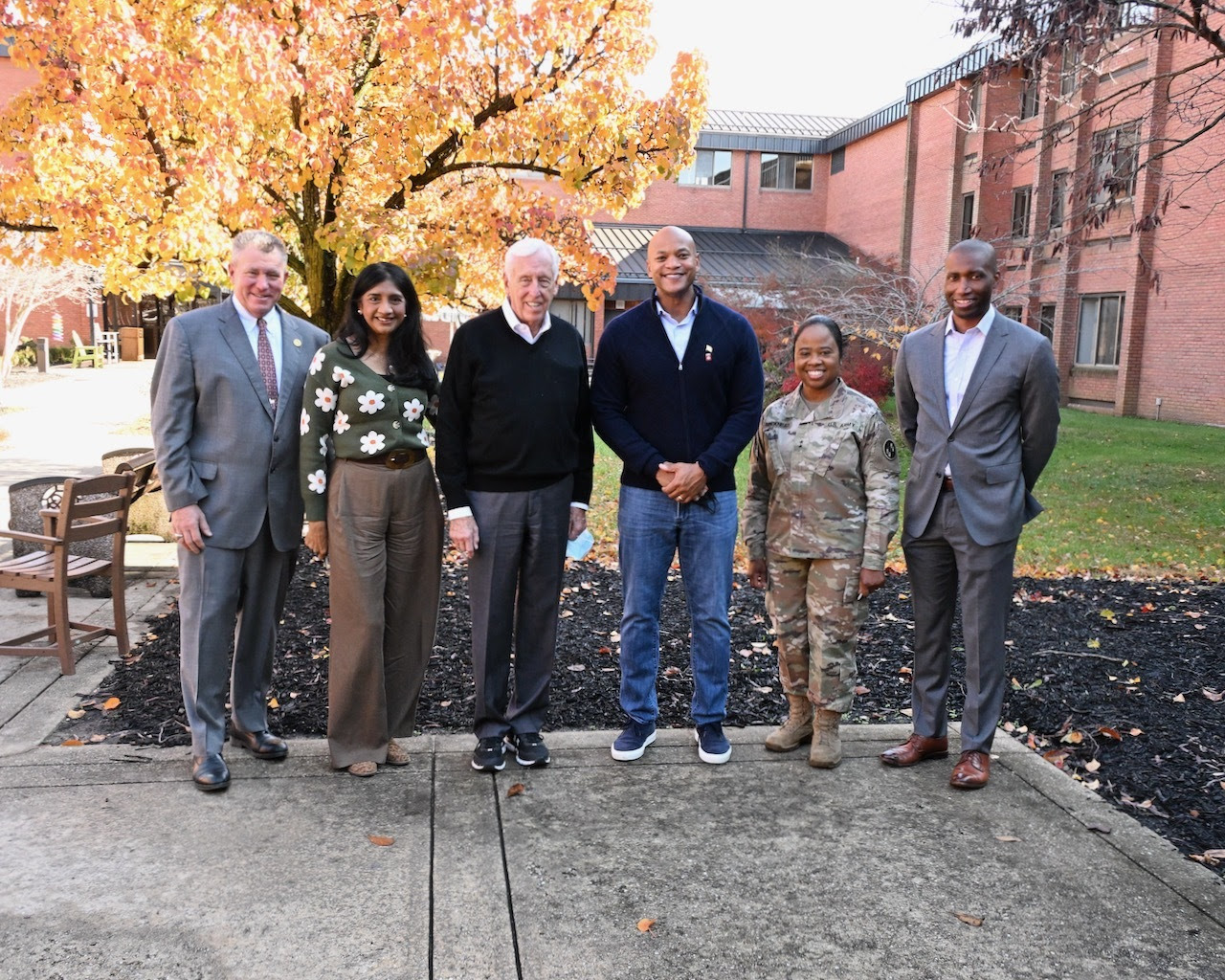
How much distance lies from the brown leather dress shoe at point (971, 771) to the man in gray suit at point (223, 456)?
2752 millimetres

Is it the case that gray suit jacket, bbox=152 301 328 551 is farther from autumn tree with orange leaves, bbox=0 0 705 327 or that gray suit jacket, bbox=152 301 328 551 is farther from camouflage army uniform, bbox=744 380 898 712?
autumn tree with orange leaves, bbox=0 0 705 327

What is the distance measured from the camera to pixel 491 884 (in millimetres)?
3416

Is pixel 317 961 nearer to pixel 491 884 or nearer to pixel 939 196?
pixel 491 884

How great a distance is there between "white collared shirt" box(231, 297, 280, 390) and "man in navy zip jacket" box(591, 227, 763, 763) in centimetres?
129

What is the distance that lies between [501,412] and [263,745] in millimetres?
1694

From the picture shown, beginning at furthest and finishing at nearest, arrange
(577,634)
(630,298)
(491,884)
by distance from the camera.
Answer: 1. (630,298)
2. (577,634)
3. (491,884)

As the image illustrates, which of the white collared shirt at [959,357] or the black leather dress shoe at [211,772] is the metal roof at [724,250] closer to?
the white collared shirt at [959,357]

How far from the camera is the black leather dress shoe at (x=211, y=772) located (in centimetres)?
405

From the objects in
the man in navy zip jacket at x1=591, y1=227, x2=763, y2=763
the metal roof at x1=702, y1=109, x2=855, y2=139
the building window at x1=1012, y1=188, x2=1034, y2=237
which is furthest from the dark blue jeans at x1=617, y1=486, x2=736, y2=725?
the metal roof at x1=702, y1=109, x2=855, y2=139

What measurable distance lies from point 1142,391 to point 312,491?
A: 25.1 metres

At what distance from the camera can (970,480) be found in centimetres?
425

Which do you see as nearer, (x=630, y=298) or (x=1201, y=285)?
(x=1201, y=285)

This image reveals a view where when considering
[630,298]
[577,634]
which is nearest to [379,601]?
[577,634]

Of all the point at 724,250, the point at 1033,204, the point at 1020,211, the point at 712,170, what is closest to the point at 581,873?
the point at 1033,204
